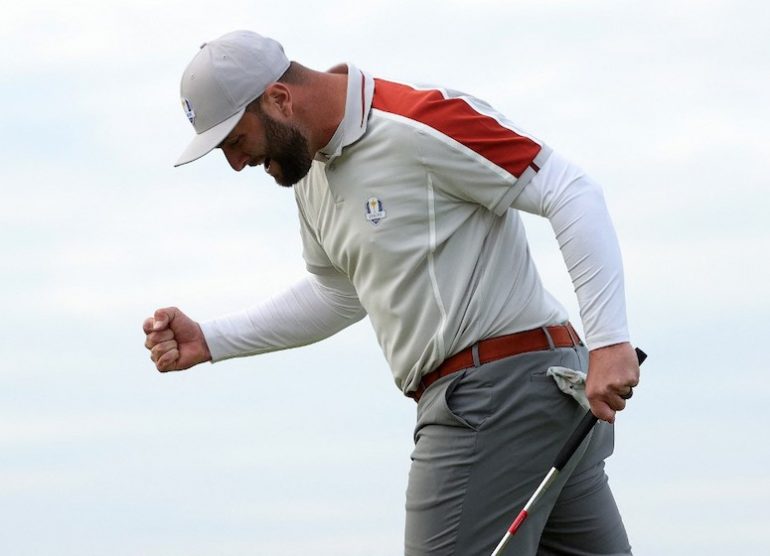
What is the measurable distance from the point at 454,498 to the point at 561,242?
925 mm

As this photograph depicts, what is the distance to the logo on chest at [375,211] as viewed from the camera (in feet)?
16.3

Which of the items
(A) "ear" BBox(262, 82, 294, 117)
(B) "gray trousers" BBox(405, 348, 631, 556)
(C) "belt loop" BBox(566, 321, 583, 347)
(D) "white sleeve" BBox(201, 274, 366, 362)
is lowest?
(B) "gray trousers" BBox(405, 348, 631, 556)

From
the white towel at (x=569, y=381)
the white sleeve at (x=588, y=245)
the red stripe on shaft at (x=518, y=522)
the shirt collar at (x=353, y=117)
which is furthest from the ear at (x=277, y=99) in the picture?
the red stripe on shaft at (x=518, y=522)

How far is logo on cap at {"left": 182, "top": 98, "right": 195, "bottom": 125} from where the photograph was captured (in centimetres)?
516

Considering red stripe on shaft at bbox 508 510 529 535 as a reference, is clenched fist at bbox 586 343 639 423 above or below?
above

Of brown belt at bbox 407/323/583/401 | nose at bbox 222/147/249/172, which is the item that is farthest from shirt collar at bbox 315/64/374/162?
brown belt at bbox 407/323/583/401

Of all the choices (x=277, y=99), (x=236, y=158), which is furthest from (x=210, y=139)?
(x=277, y=99)

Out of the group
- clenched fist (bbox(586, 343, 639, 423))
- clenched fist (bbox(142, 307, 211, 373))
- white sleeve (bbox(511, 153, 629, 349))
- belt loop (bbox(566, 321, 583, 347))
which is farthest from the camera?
clenched fist (bbox(142, 307, 211, 373))

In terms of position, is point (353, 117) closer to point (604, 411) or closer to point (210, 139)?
point (210, 139)

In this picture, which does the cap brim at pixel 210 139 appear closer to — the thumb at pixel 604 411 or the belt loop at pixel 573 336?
the belt loop at pixel 573 336

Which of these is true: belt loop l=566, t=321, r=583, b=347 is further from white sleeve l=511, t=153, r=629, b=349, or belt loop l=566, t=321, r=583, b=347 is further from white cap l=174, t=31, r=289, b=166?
white cap l=174, t=31, r=289, b=166

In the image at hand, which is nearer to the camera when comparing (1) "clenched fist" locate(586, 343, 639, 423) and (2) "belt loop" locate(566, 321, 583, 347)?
(1) "clenched fist" locate(586, 343, 639, 423)

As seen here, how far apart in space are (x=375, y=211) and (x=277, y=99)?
523mm

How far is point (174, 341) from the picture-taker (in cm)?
583
